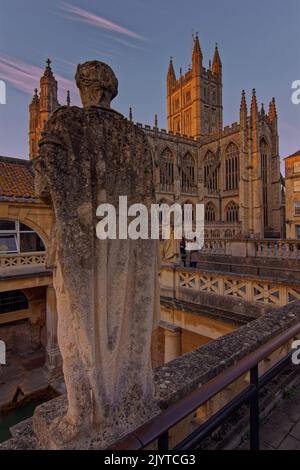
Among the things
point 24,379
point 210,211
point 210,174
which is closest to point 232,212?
point 210,211

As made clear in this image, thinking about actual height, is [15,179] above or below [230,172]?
below

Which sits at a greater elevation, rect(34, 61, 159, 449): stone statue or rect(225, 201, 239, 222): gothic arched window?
rect(225, 201, 239, 222): gothic arched window

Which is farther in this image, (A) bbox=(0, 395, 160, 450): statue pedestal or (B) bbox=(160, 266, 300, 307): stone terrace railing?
(B) bbox=(160, 266, 300, 307): stone terrace railing

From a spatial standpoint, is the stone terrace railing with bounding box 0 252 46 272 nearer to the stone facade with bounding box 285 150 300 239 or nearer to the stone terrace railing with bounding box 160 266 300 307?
the stone terrace railing with bounding box 160 266 300 307

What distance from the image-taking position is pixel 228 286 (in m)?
5.34

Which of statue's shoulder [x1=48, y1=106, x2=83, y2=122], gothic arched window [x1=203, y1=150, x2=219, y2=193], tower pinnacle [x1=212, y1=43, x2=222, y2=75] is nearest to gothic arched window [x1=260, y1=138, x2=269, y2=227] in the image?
gothic arched window [x1=203, y1=150, x2=219, y2=193]

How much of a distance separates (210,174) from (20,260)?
3411cm

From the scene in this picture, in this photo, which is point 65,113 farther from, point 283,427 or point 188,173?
point 188,173

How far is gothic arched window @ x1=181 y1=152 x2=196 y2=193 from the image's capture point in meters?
38.0

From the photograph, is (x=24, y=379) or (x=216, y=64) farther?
(x=216, y=64)

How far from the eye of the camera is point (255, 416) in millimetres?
1595

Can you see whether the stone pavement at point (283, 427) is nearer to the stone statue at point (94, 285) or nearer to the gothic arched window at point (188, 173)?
the stone statue at point (94, 285)

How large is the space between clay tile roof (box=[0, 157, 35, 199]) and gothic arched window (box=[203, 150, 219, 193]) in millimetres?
30603
